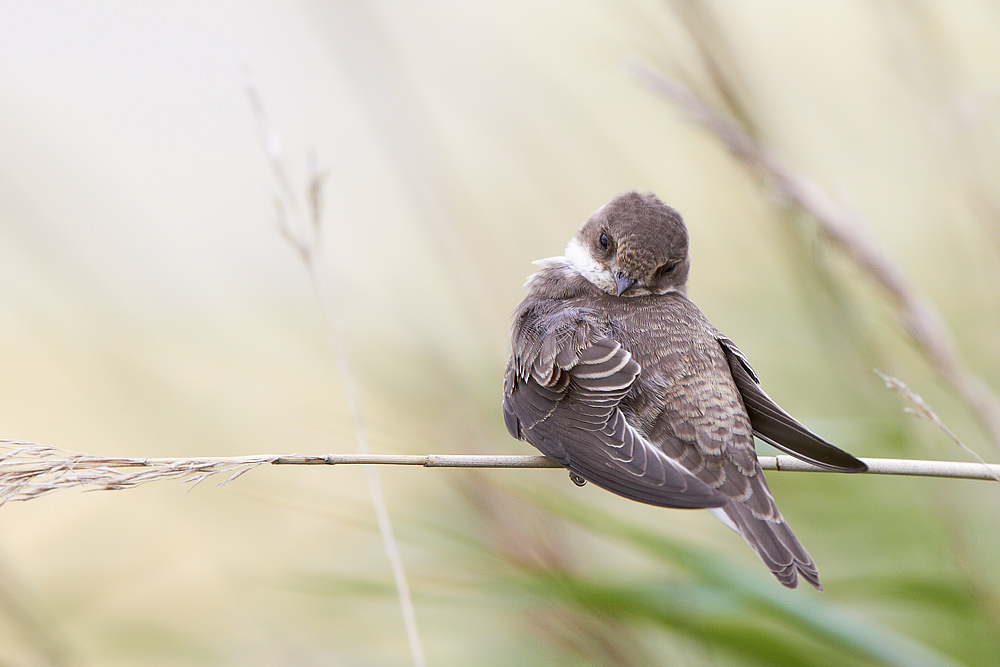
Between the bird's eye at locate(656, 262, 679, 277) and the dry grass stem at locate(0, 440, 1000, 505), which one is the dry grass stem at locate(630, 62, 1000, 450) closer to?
the dry grass stem at locate(0, 440, 1000, 505)

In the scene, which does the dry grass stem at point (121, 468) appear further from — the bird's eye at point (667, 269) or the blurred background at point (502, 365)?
the bird's eye at point (667, 269)

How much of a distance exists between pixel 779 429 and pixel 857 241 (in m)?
0.54

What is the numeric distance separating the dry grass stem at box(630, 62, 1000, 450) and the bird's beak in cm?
68

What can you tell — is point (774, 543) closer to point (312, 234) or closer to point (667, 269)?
point (667, 269)

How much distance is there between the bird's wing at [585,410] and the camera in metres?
1.79

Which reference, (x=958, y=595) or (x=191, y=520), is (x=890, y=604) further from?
(x=191, y=520)

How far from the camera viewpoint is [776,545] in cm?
182

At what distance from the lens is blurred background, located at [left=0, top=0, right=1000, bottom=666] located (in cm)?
198

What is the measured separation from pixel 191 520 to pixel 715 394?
9.77 feet

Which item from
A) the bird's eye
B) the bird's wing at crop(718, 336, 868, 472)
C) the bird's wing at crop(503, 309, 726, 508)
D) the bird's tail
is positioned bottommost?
the bird's tail

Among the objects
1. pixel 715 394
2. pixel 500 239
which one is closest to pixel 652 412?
pixel 715 394

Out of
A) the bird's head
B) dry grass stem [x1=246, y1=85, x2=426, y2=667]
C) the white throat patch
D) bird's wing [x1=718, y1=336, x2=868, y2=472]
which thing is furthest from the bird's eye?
dry grass stem [x1=246, y1=85, x2=426, y2=667]

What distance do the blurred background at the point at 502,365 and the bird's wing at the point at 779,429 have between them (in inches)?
9.6

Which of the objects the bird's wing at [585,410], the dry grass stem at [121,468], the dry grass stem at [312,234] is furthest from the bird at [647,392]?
the dry grass stem at [312,234]
